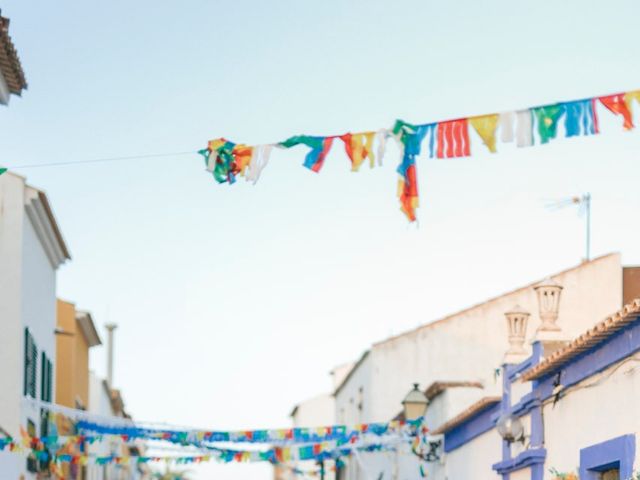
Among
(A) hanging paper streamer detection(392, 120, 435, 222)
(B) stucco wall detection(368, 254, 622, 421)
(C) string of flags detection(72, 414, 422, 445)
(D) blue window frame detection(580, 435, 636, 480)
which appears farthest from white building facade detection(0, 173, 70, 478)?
(B) stucco wall detection(368, 254, 622, 421)

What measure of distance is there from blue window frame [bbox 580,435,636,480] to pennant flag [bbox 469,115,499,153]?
3301 mm

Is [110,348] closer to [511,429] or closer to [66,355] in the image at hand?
[66,355]

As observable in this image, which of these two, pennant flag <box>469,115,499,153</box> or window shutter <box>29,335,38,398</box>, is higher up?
pennant flag <box>469,115,499,153</box>

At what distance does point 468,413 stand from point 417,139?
9.73 m

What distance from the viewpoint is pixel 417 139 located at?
1189 centimetres

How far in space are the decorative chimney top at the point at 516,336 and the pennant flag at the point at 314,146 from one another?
25.3 feet

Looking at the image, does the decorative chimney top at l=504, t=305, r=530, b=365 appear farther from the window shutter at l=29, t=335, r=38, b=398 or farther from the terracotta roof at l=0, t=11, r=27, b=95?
the terracotta roof at l=0, t=11, r=27, b=95

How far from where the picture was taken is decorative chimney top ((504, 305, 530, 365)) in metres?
19.4

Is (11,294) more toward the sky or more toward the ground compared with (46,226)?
more toward the ground

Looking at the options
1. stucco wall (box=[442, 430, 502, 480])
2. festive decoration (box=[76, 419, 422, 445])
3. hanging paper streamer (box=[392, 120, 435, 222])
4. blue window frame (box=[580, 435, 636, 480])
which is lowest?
blue window frame (box=[580, 435, 636, 480])

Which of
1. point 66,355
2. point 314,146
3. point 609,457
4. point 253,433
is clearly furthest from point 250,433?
point 314,146

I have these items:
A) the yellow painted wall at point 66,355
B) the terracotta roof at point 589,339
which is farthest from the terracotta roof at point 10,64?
the yellow painted wall at point 66,355

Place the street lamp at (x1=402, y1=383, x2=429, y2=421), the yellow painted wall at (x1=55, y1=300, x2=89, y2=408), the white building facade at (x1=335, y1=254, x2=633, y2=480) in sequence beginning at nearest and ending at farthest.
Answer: the street lamp at (x1=402, y1=383, x2=429, y2=421), the yellow painted wall at (x1=55, y1=300, x2=89, y2=408), the white building facade at (x1=335, y1=254, x2=633, y2=480)

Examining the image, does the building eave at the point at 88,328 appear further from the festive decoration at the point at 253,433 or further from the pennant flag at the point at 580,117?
the pennant flag at the point at 580,117
